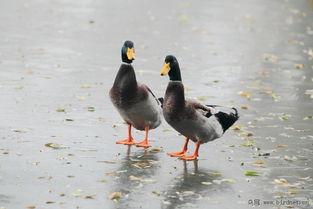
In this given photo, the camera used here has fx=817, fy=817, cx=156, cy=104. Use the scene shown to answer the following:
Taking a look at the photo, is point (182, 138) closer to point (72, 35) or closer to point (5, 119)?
point (5, 119)

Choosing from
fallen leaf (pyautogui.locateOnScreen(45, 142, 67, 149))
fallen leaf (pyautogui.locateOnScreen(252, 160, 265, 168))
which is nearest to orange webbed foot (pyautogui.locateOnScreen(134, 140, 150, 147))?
fallen leaf (pyautogui.locateOnScreen(45, 142, 67, 149))

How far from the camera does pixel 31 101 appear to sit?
12461 millimetres

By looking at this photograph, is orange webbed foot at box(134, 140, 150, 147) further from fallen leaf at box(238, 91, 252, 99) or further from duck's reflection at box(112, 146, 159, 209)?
fallen leaf at box(238, 91, 252, 99)

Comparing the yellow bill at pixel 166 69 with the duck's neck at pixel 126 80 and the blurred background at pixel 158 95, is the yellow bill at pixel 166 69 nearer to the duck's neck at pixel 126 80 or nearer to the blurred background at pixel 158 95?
the duck's neck at pixel 126 80

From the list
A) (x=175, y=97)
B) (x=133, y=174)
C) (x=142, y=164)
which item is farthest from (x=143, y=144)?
(x=133, y=174)

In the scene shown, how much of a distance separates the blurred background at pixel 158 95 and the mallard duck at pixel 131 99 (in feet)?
1.17

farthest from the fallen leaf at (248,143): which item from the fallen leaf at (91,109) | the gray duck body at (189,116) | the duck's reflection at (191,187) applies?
the fallen leaf at (91,109)

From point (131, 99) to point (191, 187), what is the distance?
74.9 inches

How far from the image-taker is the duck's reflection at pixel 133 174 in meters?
7.91

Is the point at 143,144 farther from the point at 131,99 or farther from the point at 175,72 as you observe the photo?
the point at 175,72

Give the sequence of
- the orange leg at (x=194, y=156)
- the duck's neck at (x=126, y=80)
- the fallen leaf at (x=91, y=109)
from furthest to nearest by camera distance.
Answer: the fallen leaf at (x=91, y=109), the duck's neck at (x=126, y=80), the orange leg at (x=194, y=156)

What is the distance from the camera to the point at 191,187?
8.41 metres

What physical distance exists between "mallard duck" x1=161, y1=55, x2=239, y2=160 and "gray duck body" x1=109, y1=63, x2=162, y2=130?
0.60 m

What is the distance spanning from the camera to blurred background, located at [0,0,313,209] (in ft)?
26.9
